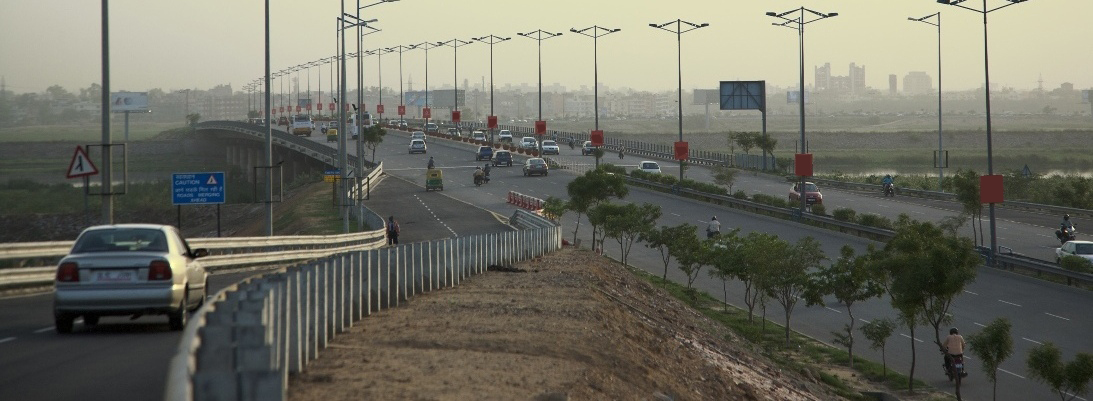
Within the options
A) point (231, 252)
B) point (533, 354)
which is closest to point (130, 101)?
point (231, 252)

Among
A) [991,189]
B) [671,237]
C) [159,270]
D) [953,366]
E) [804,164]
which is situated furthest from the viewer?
[804,164]

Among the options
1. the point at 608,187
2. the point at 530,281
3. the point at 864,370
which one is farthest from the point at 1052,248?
the point at 530,281

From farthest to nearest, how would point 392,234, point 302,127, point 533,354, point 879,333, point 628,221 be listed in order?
point 302,127
point 628,221
point 392,234
point 879,333
point 533,354

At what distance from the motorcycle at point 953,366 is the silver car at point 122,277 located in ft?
65.2

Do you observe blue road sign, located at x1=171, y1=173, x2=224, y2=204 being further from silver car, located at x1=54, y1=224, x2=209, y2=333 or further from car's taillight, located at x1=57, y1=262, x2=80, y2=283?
car's taillight, located at x1=57, y1=262, x2=80, y2=283

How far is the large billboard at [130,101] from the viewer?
576ft

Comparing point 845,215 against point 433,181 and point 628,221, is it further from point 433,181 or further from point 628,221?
point 433,181

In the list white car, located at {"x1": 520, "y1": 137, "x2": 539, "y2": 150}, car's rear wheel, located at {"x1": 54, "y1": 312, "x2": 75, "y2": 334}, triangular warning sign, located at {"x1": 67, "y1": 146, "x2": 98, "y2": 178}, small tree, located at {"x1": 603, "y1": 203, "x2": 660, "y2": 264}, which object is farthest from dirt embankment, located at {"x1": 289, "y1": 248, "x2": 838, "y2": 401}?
white car, located at {"x1": 520, "y1": 137, "x2": 539, "y2": 150}

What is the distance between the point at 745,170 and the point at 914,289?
72.7 metres

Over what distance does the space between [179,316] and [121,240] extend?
1167 mm

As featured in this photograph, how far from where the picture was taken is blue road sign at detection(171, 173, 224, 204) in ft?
138

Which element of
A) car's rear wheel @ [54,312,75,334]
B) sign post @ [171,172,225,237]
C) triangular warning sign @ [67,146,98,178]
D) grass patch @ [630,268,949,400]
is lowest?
grass patch @ [630,268,949,400]

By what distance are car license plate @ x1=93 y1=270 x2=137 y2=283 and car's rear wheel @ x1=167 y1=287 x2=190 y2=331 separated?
2.59ft

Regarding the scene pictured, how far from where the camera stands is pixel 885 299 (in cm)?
4475
